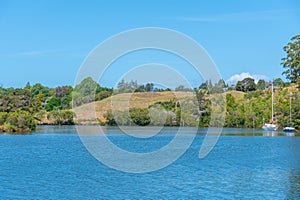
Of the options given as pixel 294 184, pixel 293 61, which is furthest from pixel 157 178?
pixel 293 61

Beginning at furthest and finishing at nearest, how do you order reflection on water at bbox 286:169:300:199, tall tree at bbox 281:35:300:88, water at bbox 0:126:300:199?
1. tall tree at bbox 281:35:300:88
2. water at bbox 0:126:300:199
3. reflection on water at bbox 286:169:300:199

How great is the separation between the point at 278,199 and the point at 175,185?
6370 mm

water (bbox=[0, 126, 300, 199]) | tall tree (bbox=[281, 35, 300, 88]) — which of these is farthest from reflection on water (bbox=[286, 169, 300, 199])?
tall tree (bbox=[281, 35, 300, 88])

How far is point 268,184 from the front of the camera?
1152 inches

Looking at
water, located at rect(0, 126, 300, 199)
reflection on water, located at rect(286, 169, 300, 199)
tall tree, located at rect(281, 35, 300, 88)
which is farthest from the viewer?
tall tree, located at rect(281, 35, 300, 88)

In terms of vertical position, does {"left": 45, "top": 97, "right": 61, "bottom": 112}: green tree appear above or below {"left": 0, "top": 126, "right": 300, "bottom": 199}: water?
above

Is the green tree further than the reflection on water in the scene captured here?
Yes

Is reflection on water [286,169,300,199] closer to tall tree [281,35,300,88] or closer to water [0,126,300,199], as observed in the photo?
water [0,126,300,199]

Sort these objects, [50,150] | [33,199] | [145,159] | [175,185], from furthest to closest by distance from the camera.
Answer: [50,150], [145,159], [175,185], [33,199]

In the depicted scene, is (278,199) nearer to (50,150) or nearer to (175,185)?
(175,185)

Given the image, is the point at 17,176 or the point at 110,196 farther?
the point at 17,176

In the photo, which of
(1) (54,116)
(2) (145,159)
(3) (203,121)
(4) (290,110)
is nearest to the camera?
(2) (145,159)

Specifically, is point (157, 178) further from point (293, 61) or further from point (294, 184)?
point (293, 61)

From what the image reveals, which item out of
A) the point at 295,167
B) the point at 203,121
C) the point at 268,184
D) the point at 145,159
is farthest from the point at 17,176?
the point at 203,121
